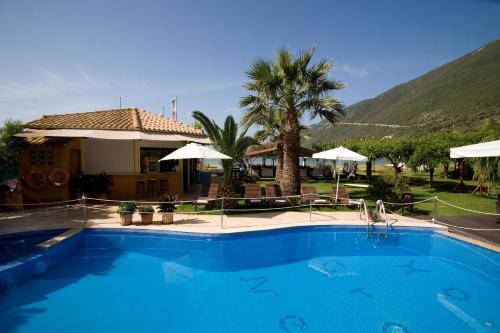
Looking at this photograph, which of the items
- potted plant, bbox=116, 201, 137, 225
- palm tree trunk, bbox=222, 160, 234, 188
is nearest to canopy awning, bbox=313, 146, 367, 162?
palm tree trunk, bbox=222, 160, 234, 188

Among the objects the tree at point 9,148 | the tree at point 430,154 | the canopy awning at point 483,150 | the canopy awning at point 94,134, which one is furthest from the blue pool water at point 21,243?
the tree at point 430,154

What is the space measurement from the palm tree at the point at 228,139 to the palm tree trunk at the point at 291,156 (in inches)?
68.5

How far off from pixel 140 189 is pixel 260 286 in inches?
361

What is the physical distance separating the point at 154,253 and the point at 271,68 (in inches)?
340

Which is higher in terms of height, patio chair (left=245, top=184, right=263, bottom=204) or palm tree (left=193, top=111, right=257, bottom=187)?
palm tree (left=193, top=111, right=257, bottom=187)

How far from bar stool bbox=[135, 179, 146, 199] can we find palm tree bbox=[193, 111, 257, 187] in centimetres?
404

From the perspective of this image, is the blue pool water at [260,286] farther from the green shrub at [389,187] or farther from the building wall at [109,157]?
the building wall at [109,157]

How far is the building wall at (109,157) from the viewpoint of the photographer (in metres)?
13.8

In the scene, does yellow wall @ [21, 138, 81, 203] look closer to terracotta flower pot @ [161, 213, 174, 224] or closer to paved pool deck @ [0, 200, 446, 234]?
paved pool deck @ [0, 200, 446, 234]

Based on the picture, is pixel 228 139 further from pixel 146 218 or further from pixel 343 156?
pixel 343 156

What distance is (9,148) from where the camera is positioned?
16.9 metres

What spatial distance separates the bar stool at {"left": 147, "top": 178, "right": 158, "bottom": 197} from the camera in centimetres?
1414

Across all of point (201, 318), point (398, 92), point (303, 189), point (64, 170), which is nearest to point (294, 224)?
point (303, 189)

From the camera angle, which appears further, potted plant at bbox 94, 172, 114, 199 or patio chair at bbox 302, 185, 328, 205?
potted plant at bbox 94, 172, 114, 199
